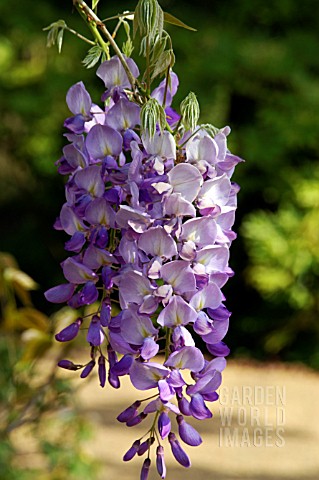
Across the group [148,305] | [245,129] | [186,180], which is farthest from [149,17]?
[245,129]

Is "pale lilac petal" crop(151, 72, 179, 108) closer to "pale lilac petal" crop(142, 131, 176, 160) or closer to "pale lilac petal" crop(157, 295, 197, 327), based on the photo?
"pale lilac petal" crop(142, 131, 176, 160)

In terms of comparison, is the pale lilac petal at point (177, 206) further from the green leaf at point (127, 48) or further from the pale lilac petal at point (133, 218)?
the green leaf at point (127, 48)

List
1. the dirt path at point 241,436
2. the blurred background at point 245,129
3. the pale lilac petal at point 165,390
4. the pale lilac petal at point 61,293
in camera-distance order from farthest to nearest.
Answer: the blurred background at point 245,129 → the dirt path at point 241,436 → the pale lilac petal at point 61,293 → the pale lilac petal at point 165,390

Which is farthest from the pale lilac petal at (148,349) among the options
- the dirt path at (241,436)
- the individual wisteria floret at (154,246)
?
the dirt path at (241,436)

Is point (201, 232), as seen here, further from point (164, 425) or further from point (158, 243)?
point (164, 425)

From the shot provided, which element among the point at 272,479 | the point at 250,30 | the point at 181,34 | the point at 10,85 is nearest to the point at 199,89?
the point at 181,34
